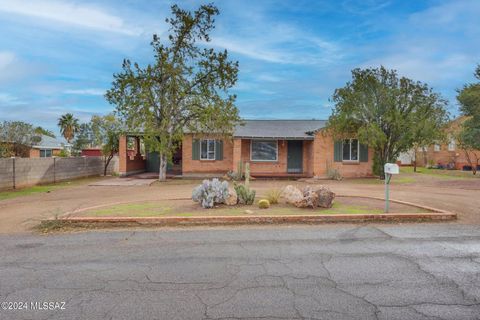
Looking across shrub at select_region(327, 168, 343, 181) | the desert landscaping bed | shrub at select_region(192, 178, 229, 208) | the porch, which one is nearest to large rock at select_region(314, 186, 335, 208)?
the desert landscaping bed

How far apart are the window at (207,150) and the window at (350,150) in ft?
26.7

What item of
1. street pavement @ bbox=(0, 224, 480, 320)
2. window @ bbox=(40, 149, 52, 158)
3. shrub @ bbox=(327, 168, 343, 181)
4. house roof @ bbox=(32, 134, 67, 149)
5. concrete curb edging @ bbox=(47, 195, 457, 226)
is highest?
house roof @ bbox=(32, 134, 67, 149)

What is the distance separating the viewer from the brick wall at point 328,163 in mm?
20938

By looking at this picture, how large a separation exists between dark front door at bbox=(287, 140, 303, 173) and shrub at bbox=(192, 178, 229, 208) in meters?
13.2

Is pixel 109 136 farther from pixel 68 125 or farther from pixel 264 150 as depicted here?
pixel 68 125

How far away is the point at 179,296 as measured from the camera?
13.3 feet

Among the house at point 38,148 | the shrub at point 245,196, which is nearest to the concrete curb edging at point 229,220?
the shrub at point 245,196

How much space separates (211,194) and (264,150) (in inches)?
512

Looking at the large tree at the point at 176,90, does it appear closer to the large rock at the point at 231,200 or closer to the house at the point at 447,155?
the large rock at the point at 231,200

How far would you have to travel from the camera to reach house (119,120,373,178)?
21031mm

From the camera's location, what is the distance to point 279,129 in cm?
2350

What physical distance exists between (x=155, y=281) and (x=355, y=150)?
18.9 meters

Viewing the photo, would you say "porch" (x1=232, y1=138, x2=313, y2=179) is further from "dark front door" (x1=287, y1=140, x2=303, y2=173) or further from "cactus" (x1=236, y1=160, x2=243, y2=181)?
"cactus" (x1=236, y1=160, x2=243, y2=181)

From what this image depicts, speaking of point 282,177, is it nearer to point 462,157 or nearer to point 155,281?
point 155,281
